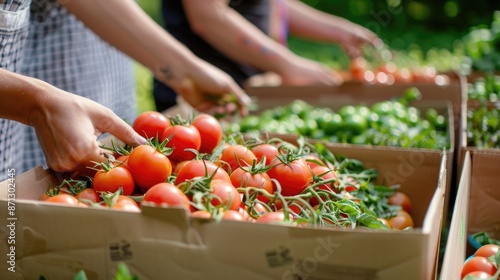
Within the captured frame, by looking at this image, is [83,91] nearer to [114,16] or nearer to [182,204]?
[114,16]

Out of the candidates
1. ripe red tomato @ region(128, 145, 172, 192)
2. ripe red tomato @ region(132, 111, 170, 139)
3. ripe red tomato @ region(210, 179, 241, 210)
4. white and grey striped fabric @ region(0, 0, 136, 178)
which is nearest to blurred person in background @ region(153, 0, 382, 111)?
white and grey striped fabric @ region(0, 0, 136, 178)

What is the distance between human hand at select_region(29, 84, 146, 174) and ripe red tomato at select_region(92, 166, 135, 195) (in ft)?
0.15

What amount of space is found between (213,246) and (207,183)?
0.67ft

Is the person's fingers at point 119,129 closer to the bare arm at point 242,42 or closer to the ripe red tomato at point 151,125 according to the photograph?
the ripe red tomato at point 151,125

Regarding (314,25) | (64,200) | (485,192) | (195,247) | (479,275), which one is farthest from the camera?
(314,25)

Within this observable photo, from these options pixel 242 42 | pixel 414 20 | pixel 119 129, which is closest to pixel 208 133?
pixel 119 129

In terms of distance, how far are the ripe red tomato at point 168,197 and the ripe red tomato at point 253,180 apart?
0.67 feet

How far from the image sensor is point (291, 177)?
1.48 m

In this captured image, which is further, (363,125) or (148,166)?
(363,125)

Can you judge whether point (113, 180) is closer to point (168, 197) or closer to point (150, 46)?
point (168, 197)

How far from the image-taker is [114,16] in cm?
199

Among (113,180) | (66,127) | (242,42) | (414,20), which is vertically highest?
(414,20)

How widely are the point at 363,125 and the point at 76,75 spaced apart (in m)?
1.20

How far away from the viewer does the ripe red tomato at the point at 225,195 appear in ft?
4.11
